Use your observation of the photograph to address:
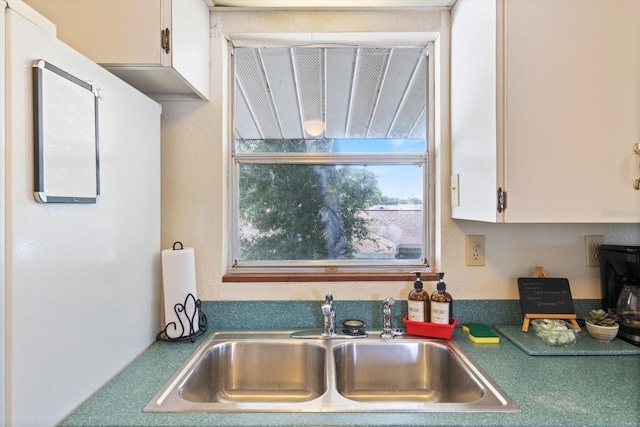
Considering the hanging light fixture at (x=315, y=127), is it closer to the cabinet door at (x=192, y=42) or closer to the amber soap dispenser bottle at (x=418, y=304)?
the cabinet door at (x=192, y=42)

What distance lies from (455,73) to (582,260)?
94 cm

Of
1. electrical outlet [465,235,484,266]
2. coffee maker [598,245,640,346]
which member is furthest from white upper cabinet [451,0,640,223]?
electrical outlet [465,235,484,266]

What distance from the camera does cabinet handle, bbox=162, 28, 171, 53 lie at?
3.63 ft

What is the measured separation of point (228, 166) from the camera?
1.59m

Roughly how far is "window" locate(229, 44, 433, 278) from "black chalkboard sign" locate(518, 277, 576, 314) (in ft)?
1.34

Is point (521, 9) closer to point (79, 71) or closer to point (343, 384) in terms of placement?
point (79, 71)

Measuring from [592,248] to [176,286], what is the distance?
1686mm

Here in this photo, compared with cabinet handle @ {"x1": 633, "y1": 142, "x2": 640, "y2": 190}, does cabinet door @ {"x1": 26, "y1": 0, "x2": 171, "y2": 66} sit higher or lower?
higher

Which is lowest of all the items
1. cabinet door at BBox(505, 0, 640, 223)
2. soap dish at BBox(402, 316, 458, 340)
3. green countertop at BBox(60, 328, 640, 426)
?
green countertop at BBox(60, 328, 640, 426)

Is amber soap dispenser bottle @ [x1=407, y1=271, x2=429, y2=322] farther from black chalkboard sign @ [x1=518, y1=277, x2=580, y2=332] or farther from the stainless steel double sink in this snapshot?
black chalkboard sign @ [x1=518, y1=277, x2=580, y2=332]

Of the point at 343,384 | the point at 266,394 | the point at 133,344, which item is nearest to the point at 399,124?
the point at 343,384

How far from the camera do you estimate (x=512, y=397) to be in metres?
0.94

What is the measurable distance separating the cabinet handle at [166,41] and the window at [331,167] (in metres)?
0.53

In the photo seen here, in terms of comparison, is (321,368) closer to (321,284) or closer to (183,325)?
(321,284)
